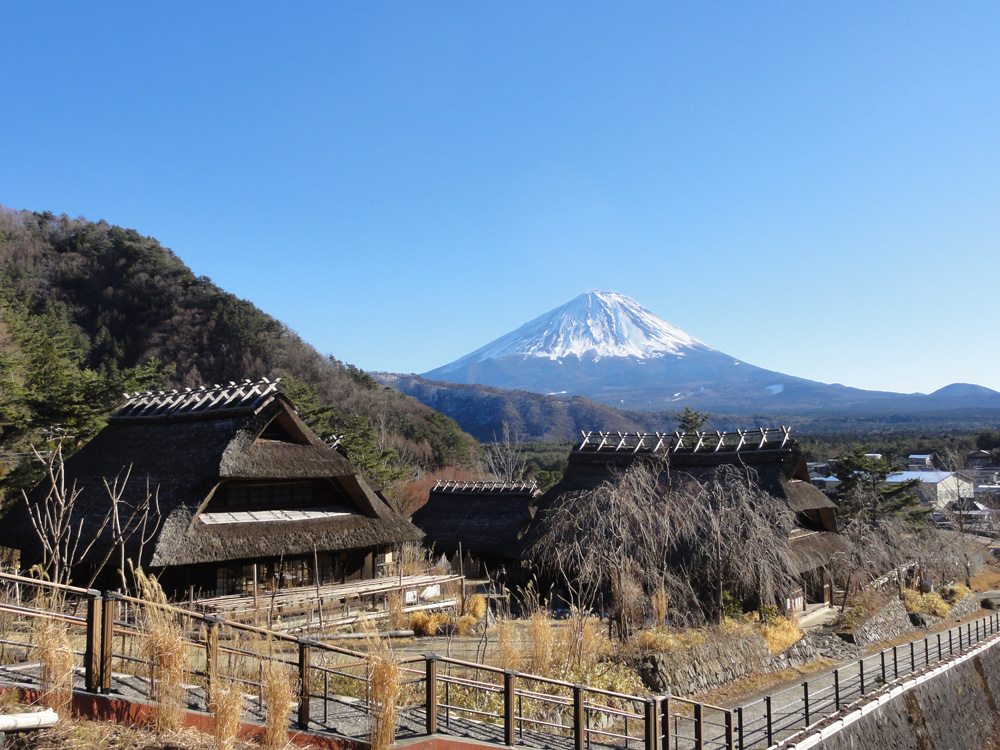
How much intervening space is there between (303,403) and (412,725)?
25.1 meters

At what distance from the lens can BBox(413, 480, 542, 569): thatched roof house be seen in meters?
23.4

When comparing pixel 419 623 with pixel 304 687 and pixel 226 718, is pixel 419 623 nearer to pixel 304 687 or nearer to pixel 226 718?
pixel 304 687

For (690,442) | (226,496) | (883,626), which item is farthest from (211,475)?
(883,626)

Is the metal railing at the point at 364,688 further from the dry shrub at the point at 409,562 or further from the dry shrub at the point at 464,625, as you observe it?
the dry shrub at the point at 409,562

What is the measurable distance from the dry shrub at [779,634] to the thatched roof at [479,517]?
9.35 metres

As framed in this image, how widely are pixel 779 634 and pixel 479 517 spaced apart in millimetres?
12180

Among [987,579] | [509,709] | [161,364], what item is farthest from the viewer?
[161,364]

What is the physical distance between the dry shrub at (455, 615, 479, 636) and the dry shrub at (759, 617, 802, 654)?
623cm

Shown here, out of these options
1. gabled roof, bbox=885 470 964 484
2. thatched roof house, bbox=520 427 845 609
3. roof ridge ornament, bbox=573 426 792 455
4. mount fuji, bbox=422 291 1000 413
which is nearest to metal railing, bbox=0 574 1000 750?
thatched roof house, bbox=520 427 845 609

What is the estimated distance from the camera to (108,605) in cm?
504

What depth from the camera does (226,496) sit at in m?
14.3

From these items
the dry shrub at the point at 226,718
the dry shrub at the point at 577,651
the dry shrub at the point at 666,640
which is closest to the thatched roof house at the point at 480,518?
the dry shrub at the point at 666,640

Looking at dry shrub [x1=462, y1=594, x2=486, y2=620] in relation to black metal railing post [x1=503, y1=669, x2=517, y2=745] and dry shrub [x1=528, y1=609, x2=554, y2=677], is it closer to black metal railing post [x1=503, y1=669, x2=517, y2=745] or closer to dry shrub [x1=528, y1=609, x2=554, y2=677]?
dry shrub [x1=528, y1=609, x2=554, y2=677]

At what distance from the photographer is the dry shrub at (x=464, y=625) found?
43.4ft
